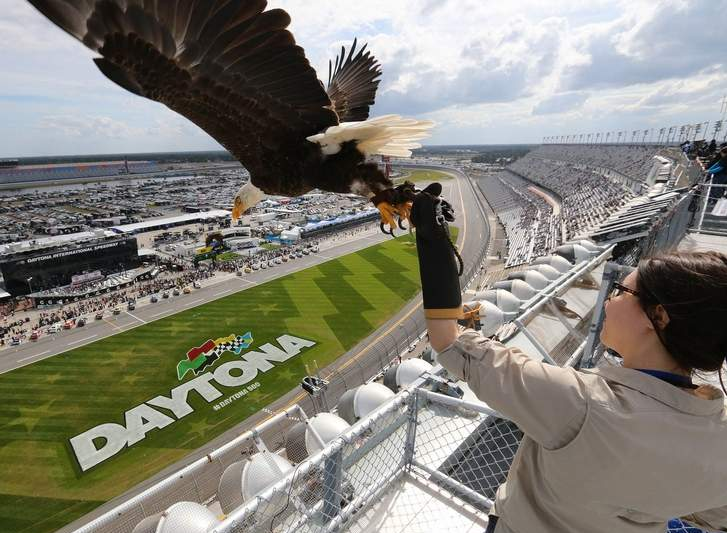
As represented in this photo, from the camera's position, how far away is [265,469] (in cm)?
514

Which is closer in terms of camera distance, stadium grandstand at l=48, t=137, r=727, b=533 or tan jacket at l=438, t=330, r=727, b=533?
tan jacket at l=438, t=330, r=727, b=533

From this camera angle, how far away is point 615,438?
3.48ft

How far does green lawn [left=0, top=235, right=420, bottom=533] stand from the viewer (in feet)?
40.4

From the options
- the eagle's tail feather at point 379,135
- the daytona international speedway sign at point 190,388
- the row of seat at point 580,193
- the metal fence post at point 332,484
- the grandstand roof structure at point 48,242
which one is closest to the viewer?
the metal fence post at point 332,484

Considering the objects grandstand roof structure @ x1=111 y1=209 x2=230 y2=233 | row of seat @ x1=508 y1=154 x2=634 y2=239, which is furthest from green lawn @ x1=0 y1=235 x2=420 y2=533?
grandstand roof structure @ x1=111 y1=209 x2=230 y2=233

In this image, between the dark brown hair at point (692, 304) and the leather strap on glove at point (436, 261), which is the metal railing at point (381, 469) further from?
the dark brown hair at point (692, 304)

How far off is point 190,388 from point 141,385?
2398 millimetres

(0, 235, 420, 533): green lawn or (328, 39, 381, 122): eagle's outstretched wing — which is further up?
(328, 39, 381, 122): eagle's outstretched wing

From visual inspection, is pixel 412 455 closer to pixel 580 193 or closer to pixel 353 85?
pixel 353 85

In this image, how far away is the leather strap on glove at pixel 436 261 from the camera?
61.6 inches

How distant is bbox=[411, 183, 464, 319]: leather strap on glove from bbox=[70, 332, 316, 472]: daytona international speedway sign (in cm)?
1592

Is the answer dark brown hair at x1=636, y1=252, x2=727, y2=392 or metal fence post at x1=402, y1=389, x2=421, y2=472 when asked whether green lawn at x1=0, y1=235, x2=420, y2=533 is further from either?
dark brown hair at x1=636, y1=252, x2=727, y2=392

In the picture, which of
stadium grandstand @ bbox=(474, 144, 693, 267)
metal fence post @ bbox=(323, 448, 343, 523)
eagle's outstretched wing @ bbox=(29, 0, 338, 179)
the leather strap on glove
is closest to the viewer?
the leather strap on glove

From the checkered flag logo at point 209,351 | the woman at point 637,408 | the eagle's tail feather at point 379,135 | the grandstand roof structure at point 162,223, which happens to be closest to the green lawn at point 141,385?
the checkered flag logo at point 209,351
